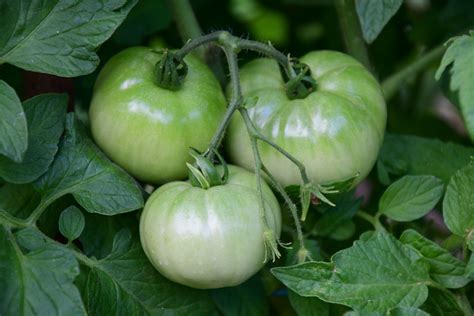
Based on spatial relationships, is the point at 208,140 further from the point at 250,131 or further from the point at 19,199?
the point at 19,199

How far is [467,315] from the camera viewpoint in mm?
838

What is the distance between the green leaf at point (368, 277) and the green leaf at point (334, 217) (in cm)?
12

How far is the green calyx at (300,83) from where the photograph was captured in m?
0.88

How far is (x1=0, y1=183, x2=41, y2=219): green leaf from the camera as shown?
0.86 metres

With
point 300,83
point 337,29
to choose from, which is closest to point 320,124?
point 300,83

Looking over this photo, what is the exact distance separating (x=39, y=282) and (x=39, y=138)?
15cm

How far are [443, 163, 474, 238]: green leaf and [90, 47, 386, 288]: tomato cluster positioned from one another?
0.10m

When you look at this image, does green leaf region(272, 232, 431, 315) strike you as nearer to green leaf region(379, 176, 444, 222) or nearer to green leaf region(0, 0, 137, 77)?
green leaf region(379, 176, 444, 222)

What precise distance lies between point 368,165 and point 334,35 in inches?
26.8

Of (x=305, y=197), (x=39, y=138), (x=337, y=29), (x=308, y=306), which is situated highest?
(x=39, y=138)

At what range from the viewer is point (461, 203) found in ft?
2.77

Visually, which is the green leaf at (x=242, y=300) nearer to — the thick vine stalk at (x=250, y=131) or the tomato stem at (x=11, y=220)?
the thick vine stalk at (x=250, y=131)

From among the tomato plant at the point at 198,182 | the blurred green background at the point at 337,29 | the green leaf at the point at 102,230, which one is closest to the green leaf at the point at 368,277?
the tomato plant at the point at 198,182

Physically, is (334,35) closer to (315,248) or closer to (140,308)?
(315,248)
